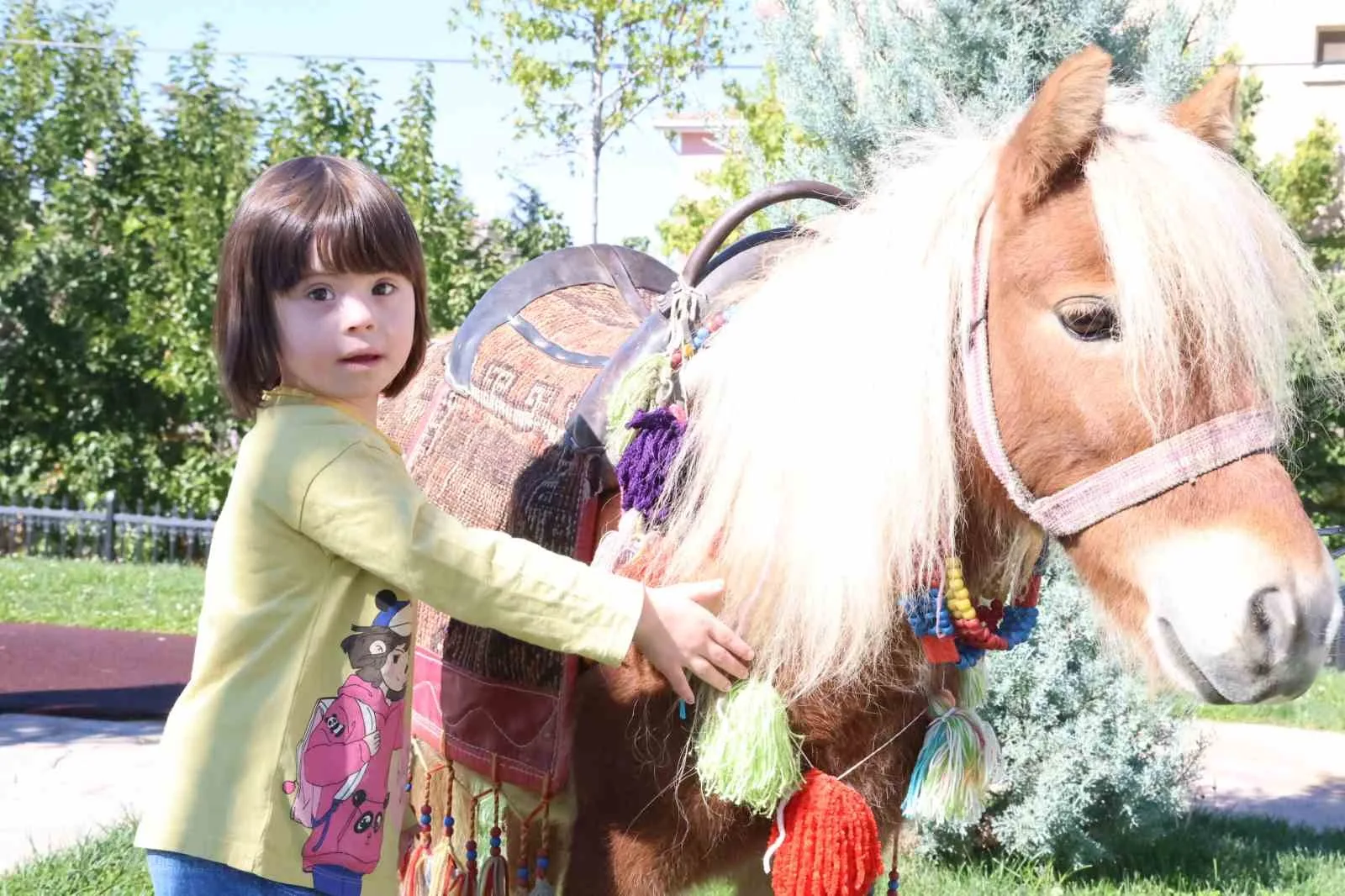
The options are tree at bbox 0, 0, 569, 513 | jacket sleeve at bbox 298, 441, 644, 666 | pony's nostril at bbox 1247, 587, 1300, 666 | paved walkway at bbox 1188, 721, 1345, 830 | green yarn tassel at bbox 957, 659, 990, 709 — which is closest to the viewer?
pony's nostril at bbox 1247, 587, 1300, 666

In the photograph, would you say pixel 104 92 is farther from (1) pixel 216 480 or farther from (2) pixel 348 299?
(2) pixel 348 299

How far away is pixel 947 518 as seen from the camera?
156 centimetres

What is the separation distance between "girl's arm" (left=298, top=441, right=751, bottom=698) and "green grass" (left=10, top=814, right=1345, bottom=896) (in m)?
1.97

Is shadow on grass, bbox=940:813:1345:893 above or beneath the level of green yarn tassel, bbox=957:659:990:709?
beneath

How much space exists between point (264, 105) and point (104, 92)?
193 centimetres

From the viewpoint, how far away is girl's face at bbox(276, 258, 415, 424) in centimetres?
163

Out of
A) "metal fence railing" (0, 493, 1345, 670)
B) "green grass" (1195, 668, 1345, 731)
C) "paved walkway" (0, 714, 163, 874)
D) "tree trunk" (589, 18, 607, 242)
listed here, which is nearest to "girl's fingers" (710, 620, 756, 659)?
"paved walkway" (0, 714, 163, 874)

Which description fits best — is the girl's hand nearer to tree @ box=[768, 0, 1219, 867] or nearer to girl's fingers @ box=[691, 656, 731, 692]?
girl's fingers @ box=[691, 656, 731, 692]

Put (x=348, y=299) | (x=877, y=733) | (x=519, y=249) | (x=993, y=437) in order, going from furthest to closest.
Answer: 1. (x=519, y=249)
2. (x=877, y=733)
3. (x=348, y=299)
4. (x=993, y=437)

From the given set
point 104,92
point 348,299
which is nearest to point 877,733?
point 348,299

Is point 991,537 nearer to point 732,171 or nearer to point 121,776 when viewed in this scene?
point 121,776

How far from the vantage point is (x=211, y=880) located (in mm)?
1580

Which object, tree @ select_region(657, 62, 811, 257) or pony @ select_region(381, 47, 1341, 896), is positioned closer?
pony @ select_region(381, 47, 1341, 896)

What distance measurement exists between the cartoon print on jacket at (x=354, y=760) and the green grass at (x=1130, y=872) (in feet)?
6.00
